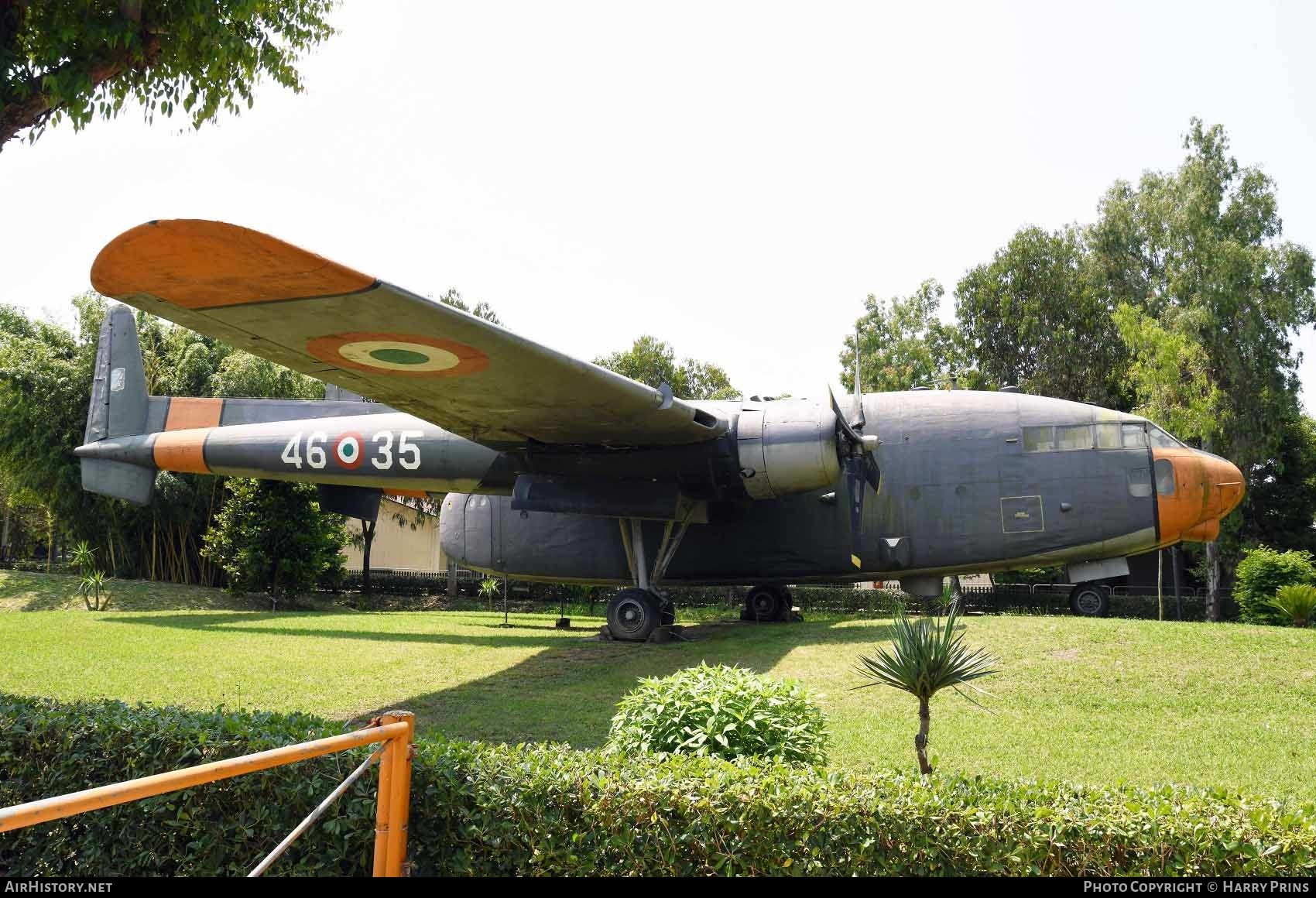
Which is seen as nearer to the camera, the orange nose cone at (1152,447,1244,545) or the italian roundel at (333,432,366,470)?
the orange nose cone at (1152,447,1244,545)

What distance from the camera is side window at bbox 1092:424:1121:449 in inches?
572

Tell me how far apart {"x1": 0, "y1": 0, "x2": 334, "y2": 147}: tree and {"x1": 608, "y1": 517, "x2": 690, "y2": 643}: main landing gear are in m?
8.73

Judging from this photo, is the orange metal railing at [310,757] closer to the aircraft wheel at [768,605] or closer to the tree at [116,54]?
the tree at [116,54]

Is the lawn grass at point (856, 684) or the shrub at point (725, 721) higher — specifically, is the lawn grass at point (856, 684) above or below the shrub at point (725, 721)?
below

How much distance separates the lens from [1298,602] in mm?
14945

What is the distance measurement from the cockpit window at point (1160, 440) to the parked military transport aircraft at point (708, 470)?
0.13 ft

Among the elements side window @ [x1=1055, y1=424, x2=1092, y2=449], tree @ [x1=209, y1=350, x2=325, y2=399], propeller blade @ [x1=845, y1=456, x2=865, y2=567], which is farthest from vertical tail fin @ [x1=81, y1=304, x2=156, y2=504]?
side window @ [x1=1055, y1=424, x2=1092, y2=449]

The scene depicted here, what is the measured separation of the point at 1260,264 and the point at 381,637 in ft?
105

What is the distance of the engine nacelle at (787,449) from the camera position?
1330 cm

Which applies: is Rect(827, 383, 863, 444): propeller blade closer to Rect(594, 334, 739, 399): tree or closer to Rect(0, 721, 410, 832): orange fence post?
Rect(0, 721, 410, 832): orange fence post

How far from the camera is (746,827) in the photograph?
167 inches

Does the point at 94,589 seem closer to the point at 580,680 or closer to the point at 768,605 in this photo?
the point at 768,605

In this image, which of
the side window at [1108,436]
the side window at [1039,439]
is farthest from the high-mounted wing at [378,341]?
the side window at [1108,436]
